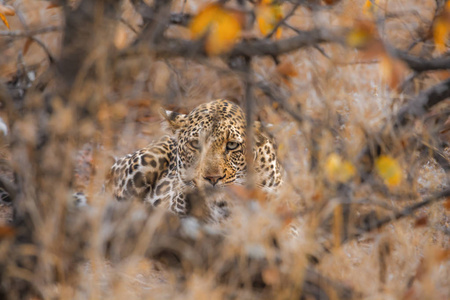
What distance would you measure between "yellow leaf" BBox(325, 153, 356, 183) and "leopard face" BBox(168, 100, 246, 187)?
5.18ft

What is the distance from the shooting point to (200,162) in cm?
520

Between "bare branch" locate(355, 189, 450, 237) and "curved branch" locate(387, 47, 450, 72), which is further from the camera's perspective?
"bare branch" locate(355, 189, 450, 237)

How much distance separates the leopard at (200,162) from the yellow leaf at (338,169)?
3.76 ft

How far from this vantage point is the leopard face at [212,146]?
17.6 ft

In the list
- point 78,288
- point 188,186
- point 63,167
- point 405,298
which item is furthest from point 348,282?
point 188,186

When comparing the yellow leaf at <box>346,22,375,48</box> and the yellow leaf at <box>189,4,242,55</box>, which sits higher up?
the yellow leaf at <box>189,4,242,55</box>

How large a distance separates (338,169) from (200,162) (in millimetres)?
1708

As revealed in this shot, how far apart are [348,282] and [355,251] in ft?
3.01

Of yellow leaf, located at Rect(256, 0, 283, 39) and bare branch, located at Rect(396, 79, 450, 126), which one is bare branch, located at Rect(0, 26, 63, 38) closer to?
yellow leaf, located at Rect(256, 0, 283, 39)

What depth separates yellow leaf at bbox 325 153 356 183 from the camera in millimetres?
3736

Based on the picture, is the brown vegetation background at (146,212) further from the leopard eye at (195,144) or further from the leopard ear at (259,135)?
the leopard eye at (195,144)

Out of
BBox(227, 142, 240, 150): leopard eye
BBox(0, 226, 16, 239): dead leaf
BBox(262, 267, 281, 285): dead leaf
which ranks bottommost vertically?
BBox(227, 142, 240, 150): leopard eye

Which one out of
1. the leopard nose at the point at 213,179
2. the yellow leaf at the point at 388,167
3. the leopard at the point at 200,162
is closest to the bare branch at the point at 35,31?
the leopard at the point at 200,162

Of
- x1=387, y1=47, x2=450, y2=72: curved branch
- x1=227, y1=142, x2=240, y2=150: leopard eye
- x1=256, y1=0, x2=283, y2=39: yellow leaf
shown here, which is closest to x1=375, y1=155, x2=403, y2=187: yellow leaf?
x1=387, y1=47, x2=450, y2=72: curved branch
